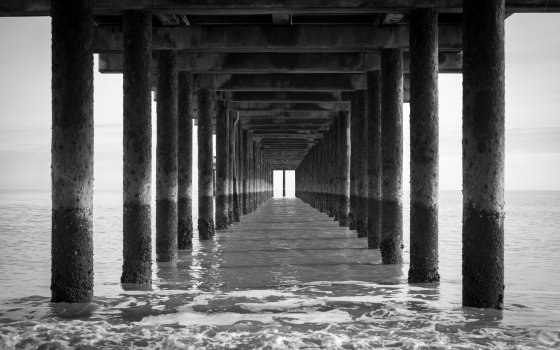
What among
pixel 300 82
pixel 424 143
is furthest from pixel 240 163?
pixel 424 143

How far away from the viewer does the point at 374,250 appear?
15.1 m

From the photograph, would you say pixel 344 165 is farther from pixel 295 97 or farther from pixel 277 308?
pixel 277 308

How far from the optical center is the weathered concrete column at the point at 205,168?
1855cm

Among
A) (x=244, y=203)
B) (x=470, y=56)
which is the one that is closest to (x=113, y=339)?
(x=470, y=56)

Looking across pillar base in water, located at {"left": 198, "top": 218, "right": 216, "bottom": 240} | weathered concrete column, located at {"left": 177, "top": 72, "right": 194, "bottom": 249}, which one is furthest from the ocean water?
pillar base in water, located at {"left": 198, "top": 218, "right": 216, "bottom": 240}

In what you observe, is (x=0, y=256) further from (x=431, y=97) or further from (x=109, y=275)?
(x=431, y=97)

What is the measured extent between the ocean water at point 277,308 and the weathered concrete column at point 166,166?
44 centimetres

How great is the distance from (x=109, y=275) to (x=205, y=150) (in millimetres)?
8012

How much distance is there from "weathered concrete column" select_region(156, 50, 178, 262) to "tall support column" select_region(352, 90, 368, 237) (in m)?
6.78

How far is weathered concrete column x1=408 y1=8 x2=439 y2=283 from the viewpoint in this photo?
998 centimetres

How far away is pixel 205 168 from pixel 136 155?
29.6ft

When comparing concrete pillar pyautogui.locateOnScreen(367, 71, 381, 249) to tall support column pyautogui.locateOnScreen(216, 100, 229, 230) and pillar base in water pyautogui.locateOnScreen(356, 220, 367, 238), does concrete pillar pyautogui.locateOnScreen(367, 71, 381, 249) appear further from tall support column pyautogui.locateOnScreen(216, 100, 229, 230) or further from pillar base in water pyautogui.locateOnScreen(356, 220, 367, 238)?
tall support column pyautogui.locateOnScreen(216, 100, 229, 230)

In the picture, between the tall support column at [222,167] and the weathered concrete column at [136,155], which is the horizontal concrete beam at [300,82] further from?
the weathered concrete column at [136,155]

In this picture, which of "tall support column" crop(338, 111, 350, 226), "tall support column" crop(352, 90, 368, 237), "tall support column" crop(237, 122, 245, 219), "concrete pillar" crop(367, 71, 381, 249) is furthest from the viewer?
"tall support column" crop(237, 122, 245, 219)
